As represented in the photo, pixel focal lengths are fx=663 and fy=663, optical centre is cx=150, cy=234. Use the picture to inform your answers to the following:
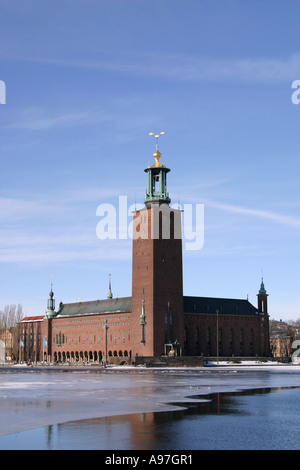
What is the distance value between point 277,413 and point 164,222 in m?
85.7

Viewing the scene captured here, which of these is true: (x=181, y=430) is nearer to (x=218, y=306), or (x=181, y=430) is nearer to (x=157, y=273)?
(x=157, y=273)

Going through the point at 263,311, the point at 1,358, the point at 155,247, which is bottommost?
the point at 1,358

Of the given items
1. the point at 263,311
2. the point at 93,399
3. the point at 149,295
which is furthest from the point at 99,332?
the point at 93,399

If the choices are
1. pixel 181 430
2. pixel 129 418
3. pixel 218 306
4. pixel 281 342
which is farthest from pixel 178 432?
pixel 281 342

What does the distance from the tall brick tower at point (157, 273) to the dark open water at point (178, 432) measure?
8090 centimetres

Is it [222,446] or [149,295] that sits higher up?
[149,295]

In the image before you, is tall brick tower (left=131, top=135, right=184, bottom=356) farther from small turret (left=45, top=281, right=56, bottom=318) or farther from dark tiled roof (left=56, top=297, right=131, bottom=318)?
small turret (left=45, top=281, right=56, bottom=318)

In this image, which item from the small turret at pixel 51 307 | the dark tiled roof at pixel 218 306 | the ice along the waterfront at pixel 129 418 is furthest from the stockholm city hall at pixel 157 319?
the ice along the waterfront at pixel 129 418

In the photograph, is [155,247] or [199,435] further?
[155,247]

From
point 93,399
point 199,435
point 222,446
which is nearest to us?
point 222,446
